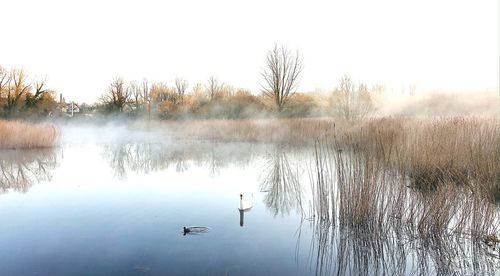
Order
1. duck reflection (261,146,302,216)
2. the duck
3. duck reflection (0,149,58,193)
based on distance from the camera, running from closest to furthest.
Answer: the duck
duck reflection (261,146,302,216)
duck reflection (0,149,58,193)

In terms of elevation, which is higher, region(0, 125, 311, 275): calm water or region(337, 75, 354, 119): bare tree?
region(337, 75, 354, 119): bare tree

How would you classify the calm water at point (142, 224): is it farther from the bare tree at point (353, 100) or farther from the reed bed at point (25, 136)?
the bare tree at point (353, 100)

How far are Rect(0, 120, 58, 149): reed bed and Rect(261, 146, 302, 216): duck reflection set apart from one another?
7840mm

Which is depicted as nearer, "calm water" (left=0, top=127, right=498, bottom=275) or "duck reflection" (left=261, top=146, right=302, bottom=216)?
"calm water" (left=0, top=127, right=498, bottom=275)

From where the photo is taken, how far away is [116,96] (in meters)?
29.9

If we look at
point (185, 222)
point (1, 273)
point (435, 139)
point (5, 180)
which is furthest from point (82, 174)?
point (435, 139)

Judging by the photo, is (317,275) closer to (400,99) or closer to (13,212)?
(13,212)

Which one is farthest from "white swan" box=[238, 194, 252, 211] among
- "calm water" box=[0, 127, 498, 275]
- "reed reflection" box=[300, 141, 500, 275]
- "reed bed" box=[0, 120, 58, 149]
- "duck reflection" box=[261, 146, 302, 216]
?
"reed bed" box=[0, 120, 58, 149]

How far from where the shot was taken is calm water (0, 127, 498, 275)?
278cm

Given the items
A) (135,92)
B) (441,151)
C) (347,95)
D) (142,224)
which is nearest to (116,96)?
(135,92)

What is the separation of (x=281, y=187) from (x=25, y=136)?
30.6 feet

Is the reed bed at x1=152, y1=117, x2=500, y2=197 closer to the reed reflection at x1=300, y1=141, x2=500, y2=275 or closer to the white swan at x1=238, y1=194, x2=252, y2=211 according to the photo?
the reed reflection at x1=300, y1=141, x2=500, y2=275

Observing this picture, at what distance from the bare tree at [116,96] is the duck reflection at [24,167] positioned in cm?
1879

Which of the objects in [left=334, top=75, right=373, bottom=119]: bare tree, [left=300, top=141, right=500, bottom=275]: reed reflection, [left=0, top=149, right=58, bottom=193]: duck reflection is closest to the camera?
[left=300, top=141, right=500, bottom=275]: reed reflection
